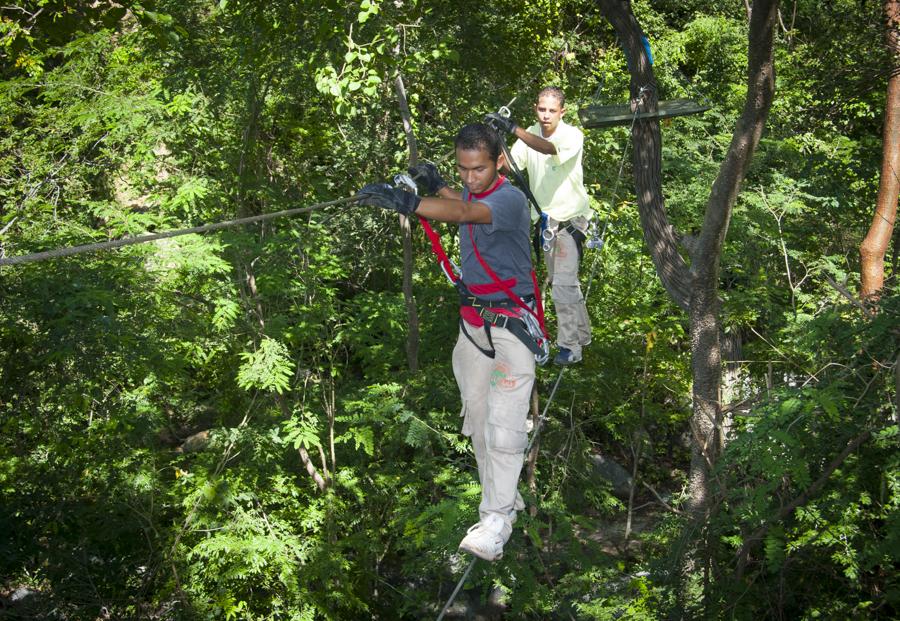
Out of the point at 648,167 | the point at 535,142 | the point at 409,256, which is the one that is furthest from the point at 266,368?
the point at 535,142

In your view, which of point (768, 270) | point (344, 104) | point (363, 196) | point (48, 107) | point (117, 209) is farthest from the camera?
point (768, 270)

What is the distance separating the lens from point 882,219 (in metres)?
7.66

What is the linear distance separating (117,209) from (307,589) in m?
3.40

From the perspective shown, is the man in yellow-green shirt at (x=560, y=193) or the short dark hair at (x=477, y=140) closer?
the short dark hair at (x=477, y=140)

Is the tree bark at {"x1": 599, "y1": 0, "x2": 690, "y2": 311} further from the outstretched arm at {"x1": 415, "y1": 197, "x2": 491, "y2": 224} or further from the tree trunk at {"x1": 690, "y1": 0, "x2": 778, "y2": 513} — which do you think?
the outstretched arm at {"x1": 415, "y1": 197, "x2": 491, "y2": 224}

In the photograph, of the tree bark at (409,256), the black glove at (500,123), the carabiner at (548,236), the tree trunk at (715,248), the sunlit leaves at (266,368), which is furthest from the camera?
the sunlit leaves at (266,368)

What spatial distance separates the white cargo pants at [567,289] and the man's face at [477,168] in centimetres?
143

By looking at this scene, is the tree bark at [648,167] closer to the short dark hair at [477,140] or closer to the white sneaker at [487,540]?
the short dark hair at [477,140]

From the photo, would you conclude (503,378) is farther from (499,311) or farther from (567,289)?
(567,289)

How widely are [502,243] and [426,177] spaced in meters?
0.47

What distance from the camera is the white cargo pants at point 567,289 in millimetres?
4992

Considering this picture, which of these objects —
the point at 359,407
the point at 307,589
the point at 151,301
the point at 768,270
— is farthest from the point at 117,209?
the point at 768,270

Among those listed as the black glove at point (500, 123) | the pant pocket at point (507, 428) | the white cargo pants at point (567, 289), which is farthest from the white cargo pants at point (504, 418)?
the white cargo pants at point (567, 289)

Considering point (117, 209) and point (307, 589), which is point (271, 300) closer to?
point (117, 209)
